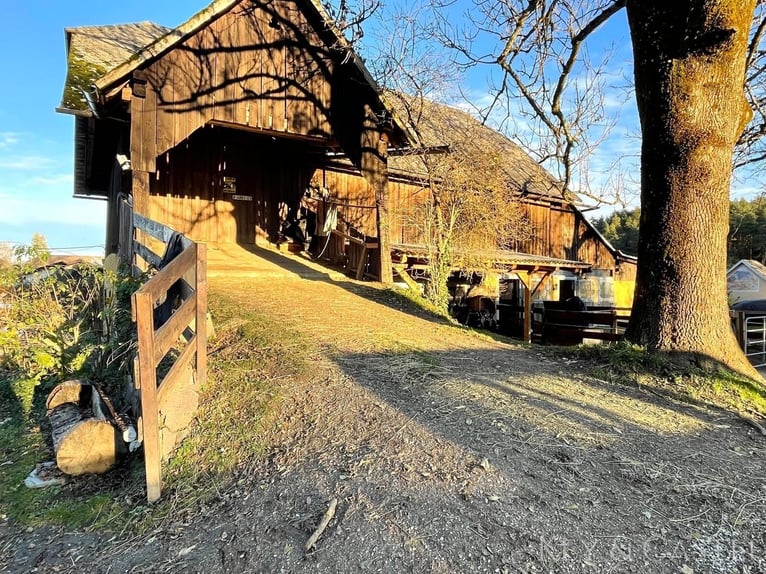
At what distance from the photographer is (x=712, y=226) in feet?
16.8

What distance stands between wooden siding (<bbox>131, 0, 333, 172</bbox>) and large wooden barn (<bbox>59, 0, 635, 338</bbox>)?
0.02 metres

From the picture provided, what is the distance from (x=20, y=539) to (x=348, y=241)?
9.25 metres

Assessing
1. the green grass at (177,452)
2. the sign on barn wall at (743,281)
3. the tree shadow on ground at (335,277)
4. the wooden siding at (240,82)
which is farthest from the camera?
the sign on barn wall at (743,281)

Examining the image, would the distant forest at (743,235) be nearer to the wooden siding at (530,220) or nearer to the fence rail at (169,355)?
the wooden siding at (530,220)

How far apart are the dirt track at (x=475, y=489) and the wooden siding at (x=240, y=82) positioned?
582 cm

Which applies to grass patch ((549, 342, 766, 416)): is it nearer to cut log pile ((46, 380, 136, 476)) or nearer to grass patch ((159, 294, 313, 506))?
→ grass patch ((159, 294, 313, 506))

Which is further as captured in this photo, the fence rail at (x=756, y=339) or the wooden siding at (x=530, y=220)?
the fence rail at (x=756, y=339)

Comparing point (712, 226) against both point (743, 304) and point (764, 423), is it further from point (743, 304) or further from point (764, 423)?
point (743, 304)

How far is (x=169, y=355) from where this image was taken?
16.3ft

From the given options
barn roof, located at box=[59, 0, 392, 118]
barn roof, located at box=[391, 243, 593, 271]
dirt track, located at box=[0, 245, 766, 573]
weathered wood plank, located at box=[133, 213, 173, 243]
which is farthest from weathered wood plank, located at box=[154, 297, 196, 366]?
barn roof, located at box=[391, 243, 593, 271]

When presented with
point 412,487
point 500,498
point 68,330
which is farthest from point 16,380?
point 500,498

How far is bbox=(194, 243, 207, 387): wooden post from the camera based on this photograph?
4.12 meters

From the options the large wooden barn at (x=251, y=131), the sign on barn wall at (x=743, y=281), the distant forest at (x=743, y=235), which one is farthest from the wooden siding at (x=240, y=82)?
the distant forest at (x=743, y=235)

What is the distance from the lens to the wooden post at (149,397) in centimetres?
319
